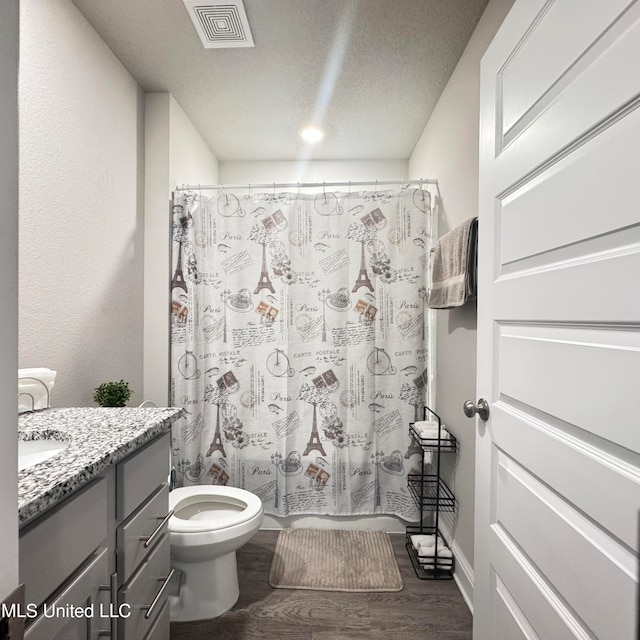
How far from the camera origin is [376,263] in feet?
7.47

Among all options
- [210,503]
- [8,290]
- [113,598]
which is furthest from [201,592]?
[8,290]

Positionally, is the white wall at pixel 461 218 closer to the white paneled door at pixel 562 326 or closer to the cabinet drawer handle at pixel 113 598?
the white paneled door at pixel 562 326

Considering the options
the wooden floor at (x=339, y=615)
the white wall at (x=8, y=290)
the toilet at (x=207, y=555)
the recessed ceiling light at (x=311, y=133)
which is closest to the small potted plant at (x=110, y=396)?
the toilet at (x=207, y=555)

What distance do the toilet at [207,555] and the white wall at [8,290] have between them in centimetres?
120

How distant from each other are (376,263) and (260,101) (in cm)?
116

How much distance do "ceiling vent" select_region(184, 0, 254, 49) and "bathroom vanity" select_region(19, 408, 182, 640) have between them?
1573 millimetres

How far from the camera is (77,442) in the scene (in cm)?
97

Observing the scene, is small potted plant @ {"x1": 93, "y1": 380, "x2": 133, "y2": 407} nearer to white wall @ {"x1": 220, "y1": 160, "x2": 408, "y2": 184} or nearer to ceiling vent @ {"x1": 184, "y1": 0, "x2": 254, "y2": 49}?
ceiling vent @ {"x1": 184, "y1": 0, "x2": 254, "y2": 49}

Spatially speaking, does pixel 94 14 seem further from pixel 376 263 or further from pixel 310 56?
pixel 376 263

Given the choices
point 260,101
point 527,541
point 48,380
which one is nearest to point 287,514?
point 48,380

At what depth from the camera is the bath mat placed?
181 centimetres

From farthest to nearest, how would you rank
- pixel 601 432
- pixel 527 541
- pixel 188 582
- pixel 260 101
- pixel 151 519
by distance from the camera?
1. pixel 260 101
2. pixel 188 582
3. pixel 151 519
4. pixel 527 541
5. pixel 601 432

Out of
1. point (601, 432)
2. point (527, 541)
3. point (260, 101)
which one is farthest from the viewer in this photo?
point (260, 101)

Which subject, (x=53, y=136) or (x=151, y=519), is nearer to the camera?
(x=151, y=519)
